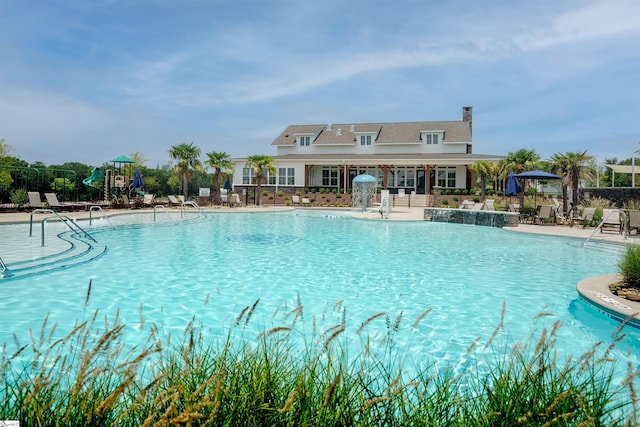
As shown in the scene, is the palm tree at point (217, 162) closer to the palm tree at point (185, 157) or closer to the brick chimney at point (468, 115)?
the palm tree at point (185, 157)

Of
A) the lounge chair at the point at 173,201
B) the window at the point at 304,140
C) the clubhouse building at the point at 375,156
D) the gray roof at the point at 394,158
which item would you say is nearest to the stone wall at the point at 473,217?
the gray roof at the point at 394,158

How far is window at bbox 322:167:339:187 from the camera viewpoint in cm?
4241

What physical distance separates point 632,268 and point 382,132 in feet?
123

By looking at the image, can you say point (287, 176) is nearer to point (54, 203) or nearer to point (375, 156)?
point (375, 156)

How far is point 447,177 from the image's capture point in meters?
39.1

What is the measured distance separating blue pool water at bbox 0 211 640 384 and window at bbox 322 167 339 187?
27.4 metres

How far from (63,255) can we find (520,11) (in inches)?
606

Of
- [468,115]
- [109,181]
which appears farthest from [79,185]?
[468,115]

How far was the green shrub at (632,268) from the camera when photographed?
7047 millimetres

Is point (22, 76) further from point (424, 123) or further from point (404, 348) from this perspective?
point (424, 123)

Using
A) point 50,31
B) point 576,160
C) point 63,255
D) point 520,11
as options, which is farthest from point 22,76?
point 576,160

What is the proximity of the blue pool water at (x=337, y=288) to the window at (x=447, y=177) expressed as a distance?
79.9 feet

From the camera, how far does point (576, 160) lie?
21125mm

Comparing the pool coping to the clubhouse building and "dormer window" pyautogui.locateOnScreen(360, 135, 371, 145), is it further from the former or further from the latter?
"dormer window" pyautogui.locateOnScreen(360, 135, 371, 145)
